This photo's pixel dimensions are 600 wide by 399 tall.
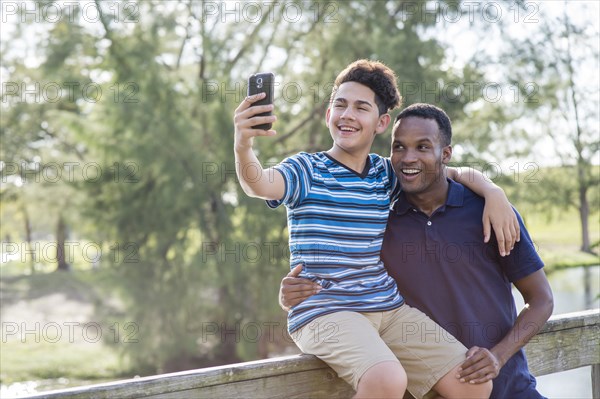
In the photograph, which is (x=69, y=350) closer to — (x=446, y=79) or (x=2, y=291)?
(x=2, y=291)

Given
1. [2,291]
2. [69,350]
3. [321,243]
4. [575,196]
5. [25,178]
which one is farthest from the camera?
[2,291]

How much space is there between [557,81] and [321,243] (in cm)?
705

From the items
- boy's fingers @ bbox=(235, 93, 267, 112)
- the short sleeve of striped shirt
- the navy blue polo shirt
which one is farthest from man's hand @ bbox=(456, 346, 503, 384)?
boy's fingers @ bbox=(235, 93, 267, 112)

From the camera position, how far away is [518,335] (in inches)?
78.6

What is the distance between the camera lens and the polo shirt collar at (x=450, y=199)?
218 centimetres

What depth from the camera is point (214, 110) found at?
7.88m

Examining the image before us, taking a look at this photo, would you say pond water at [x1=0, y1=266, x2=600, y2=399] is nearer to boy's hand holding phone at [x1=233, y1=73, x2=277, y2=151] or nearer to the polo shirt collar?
the polo shirt collar

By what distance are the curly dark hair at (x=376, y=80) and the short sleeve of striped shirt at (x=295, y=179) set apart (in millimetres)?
383

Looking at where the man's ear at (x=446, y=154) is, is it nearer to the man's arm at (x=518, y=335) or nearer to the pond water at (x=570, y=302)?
the man's arm at (x=518, y=335)

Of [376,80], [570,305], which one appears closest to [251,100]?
[376,80]

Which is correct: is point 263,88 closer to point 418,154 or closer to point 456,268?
point 418,154

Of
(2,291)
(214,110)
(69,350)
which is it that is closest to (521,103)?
(214,110)

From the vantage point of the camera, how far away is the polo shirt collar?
7.16 ft

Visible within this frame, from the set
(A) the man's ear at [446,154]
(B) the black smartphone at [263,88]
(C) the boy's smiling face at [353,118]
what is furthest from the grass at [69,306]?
(B) the black smartphone at [263,88]
